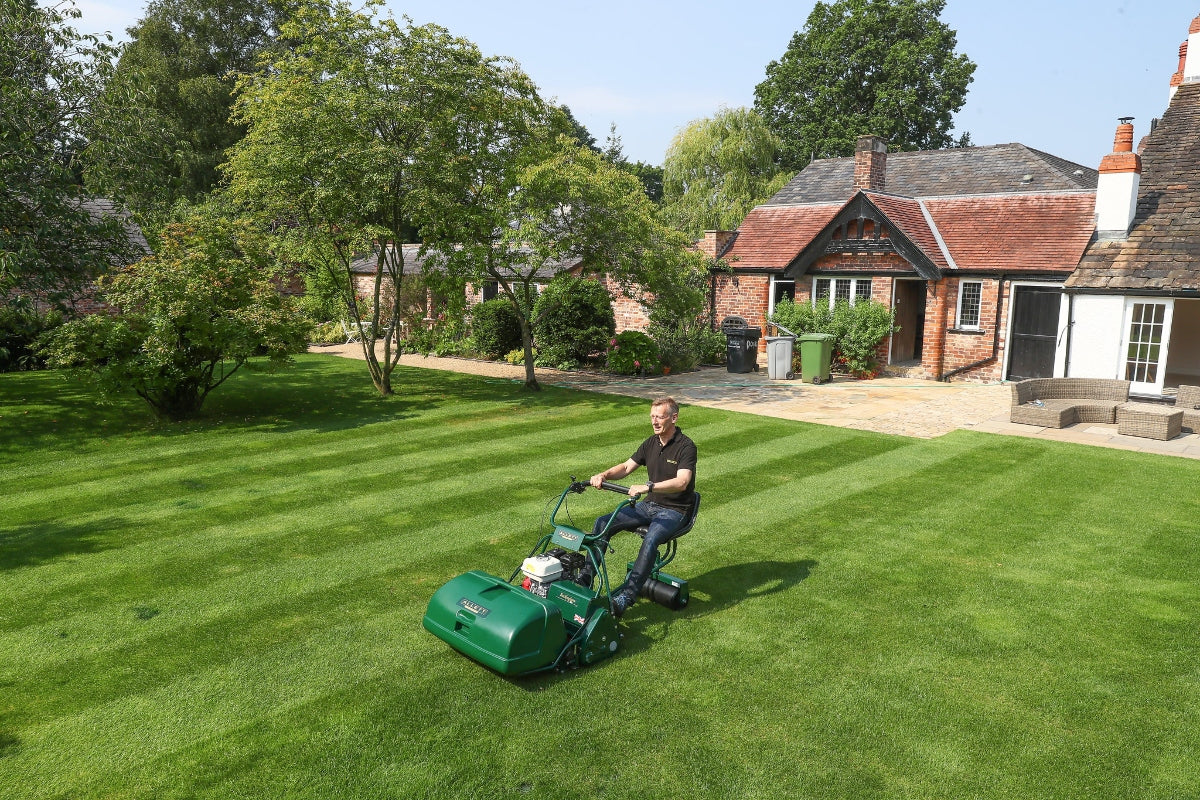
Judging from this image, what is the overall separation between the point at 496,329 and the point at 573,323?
307 centimetres

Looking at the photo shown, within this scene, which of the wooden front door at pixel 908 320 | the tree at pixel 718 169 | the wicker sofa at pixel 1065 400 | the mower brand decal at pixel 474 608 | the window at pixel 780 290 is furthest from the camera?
the tree at pixel 718 169

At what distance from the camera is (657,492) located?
6.64m

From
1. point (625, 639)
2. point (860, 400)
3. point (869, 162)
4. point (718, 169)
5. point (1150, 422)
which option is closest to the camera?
point (625, 639)

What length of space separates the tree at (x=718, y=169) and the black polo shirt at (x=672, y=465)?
1351 inches

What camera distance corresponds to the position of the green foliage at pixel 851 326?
20.8 meters

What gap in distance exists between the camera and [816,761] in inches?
190

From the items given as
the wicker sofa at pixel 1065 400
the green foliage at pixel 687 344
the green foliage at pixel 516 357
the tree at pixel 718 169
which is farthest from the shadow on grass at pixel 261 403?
the tree at pixel 718 169

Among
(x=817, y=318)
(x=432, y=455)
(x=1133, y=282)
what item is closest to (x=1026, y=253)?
(x=1133, y=282)

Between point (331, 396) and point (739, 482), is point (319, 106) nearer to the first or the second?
point (331, 396)

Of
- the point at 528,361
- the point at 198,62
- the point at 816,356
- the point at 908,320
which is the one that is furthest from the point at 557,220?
the point at 198,62

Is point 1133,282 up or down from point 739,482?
up

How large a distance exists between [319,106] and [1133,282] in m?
17.3

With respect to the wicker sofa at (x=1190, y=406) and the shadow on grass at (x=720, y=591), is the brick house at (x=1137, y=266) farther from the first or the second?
the shadow on grass at (x=720, y=591)

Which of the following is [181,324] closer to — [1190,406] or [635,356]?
[635,356]
